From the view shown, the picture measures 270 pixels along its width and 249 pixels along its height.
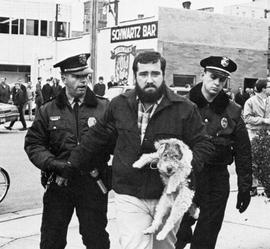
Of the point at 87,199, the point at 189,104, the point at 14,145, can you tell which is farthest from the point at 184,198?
the point at 14,145

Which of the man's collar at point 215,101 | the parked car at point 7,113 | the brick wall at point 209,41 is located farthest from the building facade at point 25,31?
the man's collar at point 215,101

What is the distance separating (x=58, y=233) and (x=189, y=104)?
59.8 inches

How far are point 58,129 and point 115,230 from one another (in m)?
2.72

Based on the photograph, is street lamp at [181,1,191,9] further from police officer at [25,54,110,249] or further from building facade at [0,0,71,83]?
building facade at [0,0,71,83]

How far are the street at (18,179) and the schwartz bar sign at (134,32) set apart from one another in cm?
1458

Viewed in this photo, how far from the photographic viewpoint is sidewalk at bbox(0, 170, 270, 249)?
6926mm

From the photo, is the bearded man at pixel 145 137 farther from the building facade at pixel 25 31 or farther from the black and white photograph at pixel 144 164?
the building facade at pixel 25 31

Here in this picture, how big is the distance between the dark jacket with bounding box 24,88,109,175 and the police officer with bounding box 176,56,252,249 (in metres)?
0.99

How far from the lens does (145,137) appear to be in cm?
436

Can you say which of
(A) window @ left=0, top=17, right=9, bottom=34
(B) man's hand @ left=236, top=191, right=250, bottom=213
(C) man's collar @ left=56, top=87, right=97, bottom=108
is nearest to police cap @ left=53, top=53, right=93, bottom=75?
(C) man's collar @ left=56, top=87, right=97, bottom=108

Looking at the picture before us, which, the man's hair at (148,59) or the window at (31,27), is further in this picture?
the window at (31,27)

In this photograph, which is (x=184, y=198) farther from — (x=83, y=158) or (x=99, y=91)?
(x=99, y=91)

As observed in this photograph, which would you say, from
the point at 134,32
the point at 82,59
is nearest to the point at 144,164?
the point at 82,59

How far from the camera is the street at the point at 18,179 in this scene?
942 centimetres
